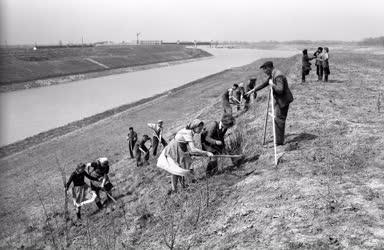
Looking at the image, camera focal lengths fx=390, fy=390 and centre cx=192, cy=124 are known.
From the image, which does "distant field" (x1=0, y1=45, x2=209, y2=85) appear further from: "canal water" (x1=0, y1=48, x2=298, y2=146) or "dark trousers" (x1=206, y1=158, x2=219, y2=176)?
"dark trousers" (x1=206, y1=158, x2=219, y2=176)

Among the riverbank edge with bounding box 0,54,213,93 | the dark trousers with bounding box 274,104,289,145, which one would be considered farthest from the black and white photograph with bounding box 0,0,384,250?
the riverbank edge with bounding box 0,54,213,93

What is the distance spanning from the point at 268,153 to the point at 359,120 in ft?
13.3

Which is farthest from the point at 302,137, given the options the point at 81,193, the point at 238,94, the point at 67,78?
the point at 67,78

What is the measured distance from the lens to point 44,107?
34938 mm

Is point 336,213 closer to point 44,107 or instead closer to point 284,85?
point 284,85

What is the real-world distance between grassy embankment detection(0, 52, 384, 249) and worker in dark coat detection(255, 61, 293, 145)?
772mm

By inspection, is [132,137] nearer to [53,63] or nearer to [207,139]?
[207,139]

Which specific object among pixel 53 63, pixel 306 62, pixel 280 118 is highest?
pixel 306 62

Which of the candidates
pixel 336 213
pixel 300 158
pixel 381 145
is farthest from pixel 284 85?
pixel 336 213

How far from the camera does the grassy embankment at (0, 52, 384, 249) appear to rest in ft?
19.8

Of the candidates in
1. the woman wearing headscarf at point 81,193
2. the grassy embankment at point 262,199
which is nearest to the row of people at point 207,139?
the grassy embankment at point 262,199

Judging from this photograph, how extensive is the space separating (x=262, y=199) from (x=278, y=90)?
2.63 m

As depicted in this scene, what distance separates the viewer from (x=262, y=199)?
7.11 m

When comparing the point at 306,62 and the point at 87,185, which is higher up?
the point at 306,62
